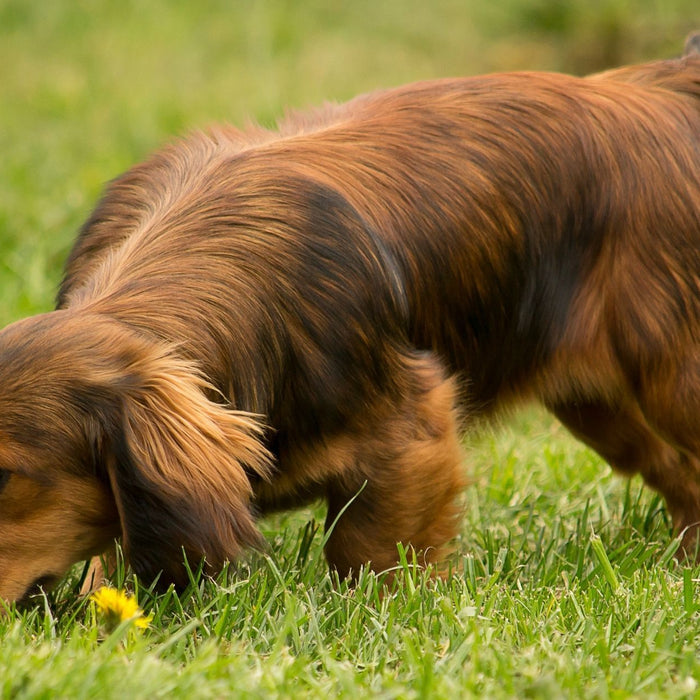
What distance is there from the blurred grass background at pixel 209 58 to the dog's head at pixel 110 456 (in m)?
3.52

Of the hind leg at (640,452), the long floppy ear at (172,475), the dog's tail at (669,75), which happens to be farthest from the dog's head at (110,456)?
the dog's tail at (669,75)

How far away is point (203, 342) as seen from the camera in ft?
11.0

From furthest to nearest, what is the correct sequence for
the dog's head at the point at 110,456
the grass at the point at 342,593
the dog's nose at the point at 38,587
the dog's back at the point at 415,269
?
the dog's back at the point at 415,269, the dog's nose at the point at 38,587, the dog's head at the point at 110,456, the grass at the point at 342,593

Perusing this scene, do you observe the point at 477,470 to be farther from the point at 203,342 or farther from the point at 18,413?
the point at 18,413

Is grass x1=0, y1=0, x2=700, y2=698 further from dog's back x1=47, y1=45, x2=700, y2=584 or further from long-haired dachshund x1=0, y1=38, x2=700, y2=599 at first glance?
dog's back x1=47, y1=45, x2=700, y2=584

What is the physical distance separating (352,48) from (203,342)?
27.2ft

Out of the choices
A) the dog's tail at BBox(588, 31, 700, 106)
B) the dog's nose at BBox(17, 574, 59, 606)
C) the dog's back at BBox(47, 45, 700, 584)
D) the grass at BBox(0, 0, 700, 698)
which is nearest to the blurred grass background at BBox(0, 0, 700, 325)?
the grass at BBox(0, 0, 700, 698)

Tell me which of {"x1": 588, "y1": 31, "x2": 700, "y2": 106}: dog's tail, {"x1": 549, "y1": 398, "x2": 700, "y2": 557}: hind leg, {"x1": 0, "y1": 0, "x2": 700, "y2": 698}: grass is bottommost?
{"x1": 549, "y1": 398, "x2": 700, "y2": 557}: hind leg

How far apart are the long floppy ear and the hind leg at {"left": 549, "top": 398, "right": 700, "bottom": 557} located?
1490mm

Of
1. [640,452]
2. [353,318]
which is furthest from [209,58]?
[353,318]

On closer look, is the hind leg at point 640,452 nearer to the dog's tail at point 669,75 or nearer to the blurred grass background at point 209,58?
the dog's tail at point 669,75

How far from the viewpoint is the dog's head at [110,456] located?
3.05 m

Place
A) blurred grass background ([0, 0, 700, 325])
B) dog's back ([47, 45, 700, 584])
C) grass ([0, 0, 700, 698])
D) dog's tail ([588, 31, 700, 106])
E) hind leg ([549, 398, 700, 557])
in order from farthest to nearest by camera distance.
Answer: blurred grass background ([0, 0, 700, 325])
hind leg ([549, 398, 700, 557])
dog's tail ([588, 31, 700, 106])
dog's back ([47, 45, 700, 584])
grass ([0, 0, 700, 698])

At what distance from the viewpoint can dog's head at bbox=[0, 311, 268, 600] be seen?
10.0 ft
